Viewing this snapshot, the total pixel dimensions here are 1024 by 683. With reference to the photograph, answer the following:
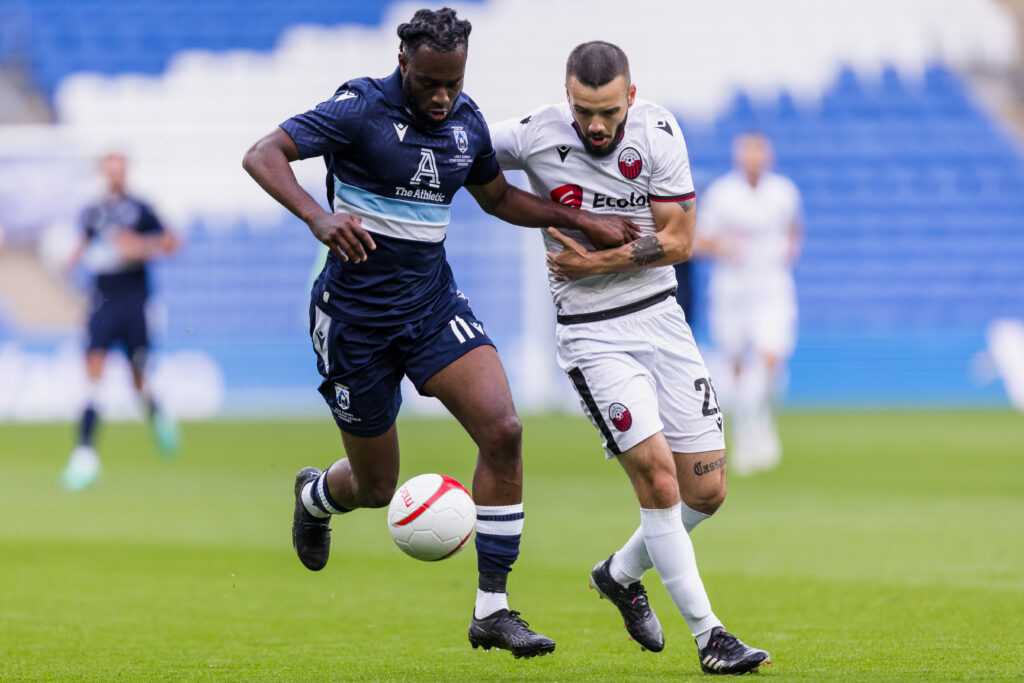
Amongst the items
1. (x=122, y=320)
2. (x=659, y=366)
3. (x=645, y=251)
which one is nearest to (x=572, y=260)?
(x=645, y=251)

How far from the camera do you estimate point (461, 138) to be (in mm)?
5629

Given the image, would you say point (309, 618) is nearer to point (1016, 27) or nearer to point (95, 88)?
point (95, 88)

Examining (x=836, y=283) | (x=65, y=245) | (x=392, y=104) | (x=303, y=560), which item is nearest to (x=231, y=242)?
(x=65, y=245)

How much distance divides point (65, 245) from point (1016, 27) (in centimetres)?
1450

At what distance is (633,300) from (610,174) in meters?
0.50

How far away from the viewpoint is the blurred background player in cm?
1305

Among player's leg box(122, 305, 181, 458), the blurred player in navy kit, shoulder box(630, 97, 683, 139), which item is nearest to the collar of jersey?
shoulder box(630, 97, 683, 139)

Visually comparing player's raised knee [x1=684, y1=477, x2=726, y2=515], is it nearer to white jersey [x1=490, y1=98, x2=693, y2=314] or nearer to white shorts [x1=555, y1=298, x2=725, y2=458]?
white shorts [x1=555, y1=298, x2=725, y2=458]

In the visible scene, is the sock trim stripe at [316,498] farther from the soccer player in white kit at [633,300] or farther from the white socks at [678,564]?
the white socks at [678,564]

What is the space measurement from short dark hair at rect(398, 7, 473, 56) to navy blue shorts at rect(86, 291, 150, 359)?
820 centimetres

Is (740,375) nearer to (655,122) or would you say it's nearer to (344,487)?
(344,487)

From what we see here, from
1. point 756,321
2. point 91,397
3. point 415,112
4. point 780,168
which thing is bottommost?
point 91,397

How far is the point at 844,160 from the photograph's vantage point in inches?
845

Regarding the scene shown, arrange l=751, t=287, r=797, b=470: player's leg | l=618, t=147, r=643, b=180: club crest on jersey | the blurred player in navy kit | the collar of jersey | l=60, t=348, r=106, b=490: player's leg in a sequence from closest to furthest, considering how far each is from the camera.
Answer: the collar of jersey
l=618, t=147, r=643, b=180: club crest on jersey
l=60, t=348, r=106, b=490: player's leg
l=751, t=287, r=797, b=470: player's leg
the blurred player in navy kit
